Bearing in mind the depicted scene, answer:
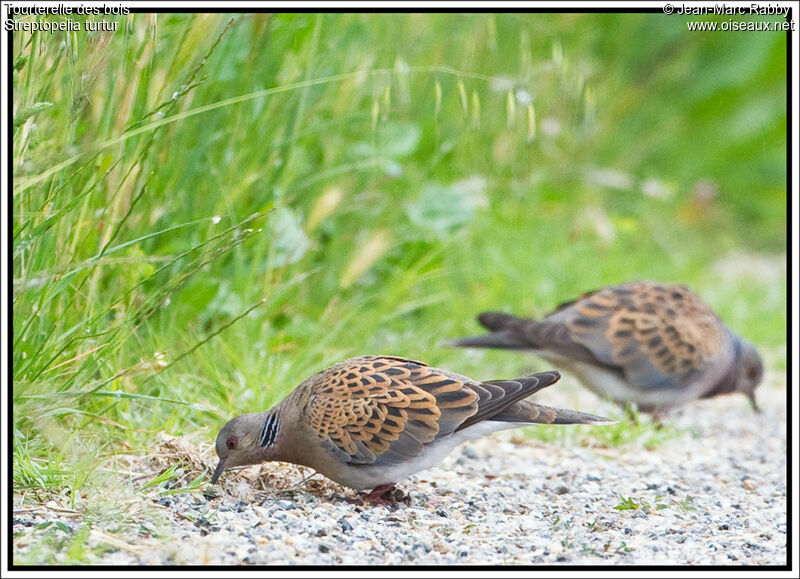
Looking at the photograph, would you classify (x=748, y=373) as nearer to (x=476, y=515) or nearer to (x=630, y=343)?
(x=630, y=343)

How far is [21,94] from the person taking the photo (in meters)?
4.02

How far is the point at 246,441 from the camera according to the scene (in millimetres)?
4348

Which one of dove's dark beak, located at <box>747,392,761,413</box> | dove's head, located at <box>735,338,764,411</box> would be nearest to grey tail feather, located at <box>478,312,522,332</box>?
dove's head, located at <box>735,338,764,411</box>

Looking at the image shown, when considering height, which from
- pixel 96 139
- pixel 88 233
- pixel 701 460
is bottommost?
pixel 701 460

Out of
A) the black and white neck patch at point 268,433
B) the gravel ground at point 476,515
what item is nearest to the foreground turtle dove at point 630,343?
the gravel ground at point 476,515

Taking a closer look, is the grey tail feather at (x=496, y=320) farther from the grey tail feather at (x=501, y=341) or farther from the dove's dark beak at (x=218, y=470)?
the dove's dark beak at (x=218, y=470)

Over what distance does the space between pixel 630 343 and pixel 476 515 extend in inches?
94.8

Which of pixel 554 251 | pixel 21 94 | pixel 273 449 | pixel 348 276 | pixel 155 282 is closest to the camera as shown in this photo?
pixel 21 94

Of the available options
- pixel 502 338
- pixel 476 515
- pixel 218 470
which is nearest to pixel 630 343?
pixel 502 338

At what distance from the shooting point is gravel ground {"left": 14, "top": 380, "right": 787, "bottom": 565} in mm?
3631

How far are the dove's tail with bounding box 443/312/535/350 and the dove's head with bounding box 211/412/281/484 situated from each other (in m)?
2.01

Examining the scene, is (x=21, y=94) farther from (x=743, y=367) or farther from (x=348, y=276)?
(x=743, y=367)

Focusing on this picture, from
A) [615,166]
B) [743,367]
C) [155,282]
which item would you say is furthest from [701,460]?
[615,166]

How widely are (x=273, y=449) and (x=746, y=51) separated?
333 inches
